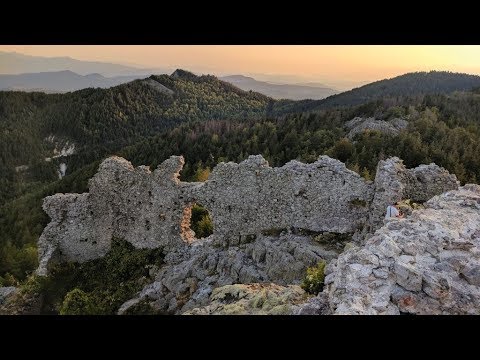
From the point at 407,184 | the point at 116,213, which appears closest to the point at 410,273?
the point at 407,184

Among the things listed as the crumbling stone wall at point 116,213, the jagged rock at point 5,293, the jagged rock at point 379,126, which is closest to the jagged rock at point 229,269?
the crumbling stone wall at point 116,213

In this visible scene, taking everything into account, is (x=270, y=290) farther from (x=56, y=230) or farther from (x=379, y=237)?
Answer: (x=56, y=230)

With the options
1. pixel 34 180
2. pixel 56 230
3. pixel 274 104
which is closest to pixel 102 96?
pixel 34 180

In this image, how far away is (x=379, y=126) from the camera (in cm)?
3616

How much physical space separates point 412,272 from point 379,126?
1197 inches

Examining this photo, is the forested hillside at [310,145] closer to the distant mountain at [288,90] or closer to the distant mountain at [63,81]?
the distant mountain at [288,90]

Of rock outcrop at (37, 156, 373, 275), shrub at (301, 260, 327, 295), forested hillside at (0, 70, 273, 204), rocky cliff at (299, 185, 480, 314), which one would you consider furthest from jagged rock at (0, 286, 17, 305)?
forested hillside at (0, 70, 273, 204)

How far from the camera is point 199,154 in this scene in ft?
159

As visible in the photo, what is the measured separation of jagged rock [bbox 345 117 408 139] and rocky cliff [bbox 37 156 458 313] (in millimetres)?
19906

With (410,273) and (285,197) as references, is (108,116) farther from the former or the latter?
(410,273)

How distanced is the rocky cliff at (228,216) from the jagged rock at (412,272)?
4250 millimetres

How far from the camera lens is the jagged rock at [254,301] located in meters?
8.70

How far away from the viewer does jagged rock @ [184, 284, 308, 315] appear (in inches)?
343
